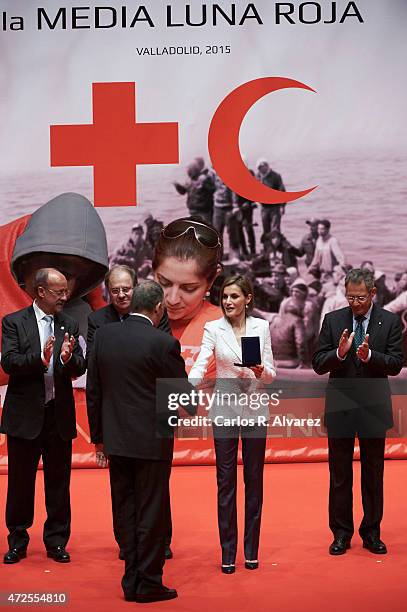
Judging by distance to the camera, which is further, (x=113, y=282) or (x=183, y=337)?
(x=183, y=337)

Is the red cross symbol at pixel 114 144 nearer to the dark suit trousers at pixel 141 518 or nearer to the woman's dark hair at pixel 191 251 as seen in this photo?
the woman's dark hair at pixel 191 251

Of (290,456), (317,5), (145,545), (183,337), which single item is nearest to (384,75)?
(317,5)

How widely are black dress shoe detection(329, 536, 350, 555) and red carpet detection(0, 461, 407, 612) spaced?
41mm

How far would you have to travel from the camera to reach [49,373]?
171 inches

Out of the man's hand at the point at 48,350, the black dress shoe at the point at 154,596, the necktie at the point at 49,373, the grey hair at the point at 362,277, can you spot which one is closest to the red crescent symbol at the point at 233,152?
the grey hair at the point at 362,277

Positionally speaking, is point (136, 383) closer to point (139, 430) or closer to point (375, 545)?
point (139, 430)

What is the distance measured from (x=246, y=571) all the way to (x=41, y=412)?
1.16 m

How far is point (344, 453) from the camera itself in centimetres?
440

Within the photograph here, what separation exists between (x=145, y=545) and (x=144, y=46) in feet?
12.7

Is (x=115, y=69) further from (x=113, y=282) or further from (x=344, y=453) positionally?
(x=344, y=453)

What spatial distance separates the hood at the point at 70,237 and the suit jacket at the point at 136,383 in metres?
2.88

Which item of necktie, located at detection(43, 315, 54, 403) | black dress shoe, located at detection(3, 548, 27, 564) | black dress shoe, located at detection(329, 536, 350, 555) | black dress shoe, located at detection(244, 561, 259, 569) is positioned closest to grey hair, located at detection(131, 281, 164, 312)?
necktie, located at detection(43, 315, 54, 403)

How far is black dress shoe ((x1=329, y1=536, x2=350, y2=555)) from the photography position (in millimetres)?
4285

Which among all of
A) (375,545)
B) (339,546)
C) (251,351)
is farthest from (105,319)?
(375,545)
